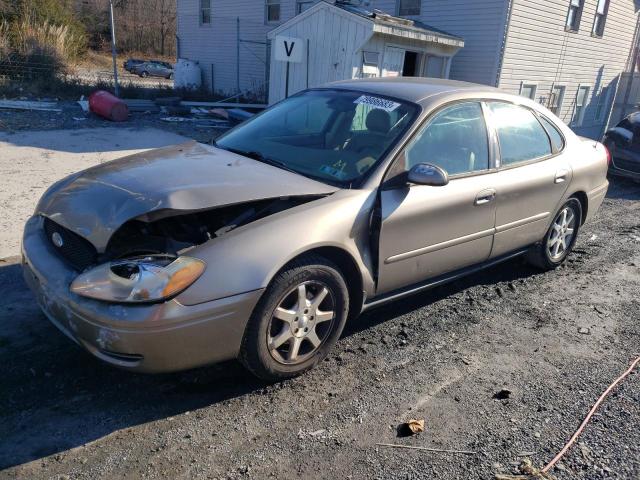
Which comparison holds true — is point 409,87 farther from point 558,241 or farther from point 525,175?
point 558,241

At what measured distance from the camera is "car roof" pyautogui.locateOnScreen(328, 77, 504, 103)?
3.74m

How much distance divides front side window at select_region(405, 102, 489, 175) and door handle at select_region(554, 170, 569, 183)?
3.35 feet

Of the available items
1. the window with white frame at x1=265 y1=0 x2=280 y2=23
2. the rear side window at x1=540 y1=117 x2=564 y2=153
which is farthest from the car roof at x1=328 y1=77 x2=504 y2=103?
the window with white frame at x1=265 y1=0 x2=280 y2=23

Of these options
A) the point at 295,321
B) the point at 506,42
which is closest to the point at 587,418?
the point at 295,321

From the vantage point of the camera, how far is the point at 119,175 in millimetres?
3137

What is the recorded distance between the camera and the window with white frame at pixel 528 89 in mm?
14422

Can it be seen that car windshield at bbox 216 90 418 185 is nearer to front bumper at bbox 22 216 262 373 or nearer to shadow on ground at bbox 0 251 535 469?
front bumper at bbox 22 216 262 373

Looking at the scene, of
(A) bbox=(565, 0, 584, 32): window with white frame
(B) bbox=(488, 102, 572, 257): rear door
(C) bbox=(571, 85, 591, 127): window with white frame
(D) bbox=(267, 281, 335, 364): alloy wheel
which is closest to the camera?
(D) bbox=(267, 281, 335, 364): alloy wheel

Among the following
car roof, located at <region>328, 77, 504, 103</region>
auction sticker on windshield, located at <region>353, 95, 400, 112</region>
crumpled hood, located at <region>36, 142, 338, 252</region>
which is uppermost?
car roof, located at <region>328, 77, 504, 103</region>

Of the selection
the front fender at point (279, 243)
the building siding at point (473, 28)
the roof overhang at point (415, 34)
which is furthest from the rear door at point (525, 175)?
the building siding at point (473, 28)

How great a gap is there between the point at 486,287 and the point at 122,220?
325 centimetres

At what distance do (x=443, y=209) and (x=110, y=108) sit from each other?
1081 centimetres

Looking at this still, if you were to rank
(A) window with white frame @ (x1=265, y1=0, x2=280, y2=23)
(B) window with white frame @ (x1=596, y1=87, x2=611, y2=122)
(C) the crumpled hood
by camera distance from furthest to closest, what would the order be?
(B) window with white frame @ (x1=596, y1=87, x2=611, y2=122) → (A) window with white frame @ (x1=265, y1=0, x2=280, y2=23) → (C) the crumpled hood

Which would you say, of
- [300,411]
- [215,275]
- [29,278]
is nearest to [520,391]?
[300,411]
